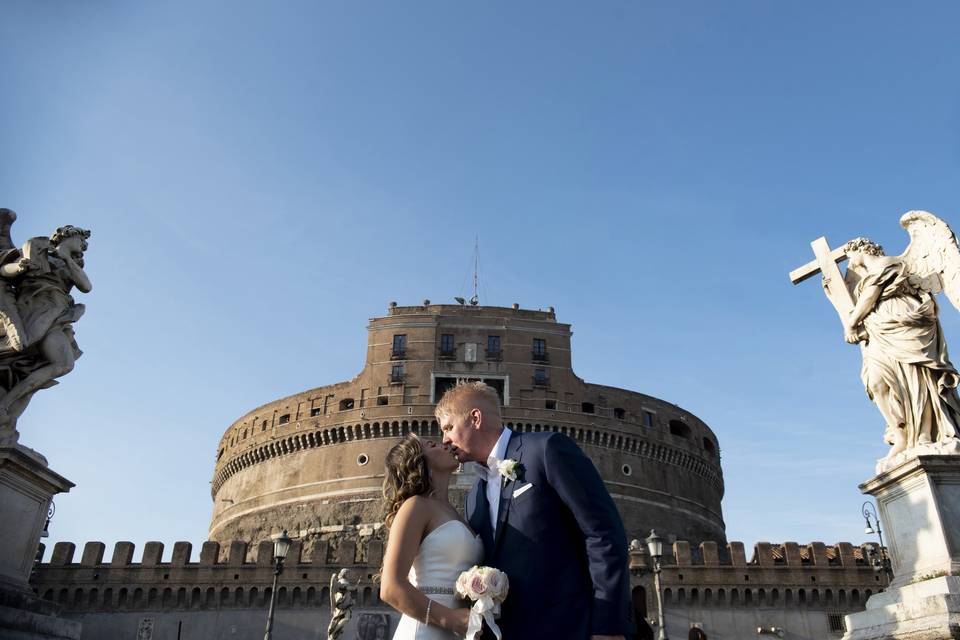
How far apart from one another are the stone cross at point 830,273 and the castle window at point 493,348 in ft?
116

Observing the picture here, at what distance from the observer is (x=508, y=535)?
3119 mm

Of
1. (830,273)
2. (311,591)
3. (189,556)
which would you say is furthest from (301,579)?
(830,273)

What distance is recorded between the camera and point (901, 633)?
4867 mm

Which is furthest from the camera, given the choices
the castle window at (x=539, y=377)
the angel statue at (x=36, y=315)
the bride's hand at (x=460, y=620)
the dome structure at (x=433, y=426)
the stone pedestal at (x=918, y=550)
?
the castle window at (x=539, y=377)

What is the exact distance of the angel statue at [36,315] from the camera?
5770 mm

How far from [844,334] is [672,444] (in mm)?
39524

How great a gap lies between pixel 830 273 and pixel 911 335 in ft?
4.20

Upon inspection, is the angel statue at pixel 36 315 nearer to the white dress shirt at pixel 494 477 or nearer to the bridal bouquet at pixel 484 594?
the white dress shirt at pixel 494 477

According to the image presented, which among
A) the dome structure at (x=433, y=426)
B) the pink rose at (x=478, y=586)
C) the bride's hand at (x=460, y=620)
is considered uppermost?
the dome structure at (x=433, y=426)

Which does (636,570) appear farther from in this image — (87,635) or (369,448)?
(87,635)

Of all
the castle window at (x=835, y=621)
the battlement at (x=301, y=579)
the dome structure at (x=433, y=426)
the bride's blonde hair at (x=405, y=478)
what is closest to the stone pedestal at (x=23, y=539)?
the bride's blonde hair at (x=405, y=478)

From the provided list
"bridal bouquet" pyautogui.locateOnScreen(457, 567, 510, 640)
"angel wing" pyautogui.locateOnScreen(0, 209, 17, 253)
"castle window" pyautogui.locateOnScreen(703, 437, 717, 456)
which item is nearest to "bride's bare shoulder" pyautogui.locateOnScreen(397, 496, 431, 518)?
"bridal bouquet" pyautogui.locateOnScreen(457, 567, 510, 640)

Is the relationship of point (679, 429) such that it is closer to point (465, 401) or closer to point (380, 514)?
point (380, 514)

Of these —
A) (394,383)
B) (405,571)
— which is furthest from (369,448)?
(405,571)
